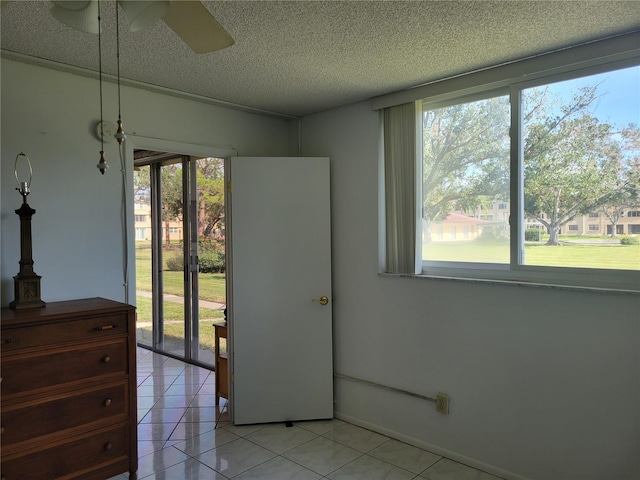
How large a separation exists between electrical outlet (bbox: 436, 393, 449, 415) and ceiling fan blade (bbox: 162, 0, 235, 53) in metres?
2.37

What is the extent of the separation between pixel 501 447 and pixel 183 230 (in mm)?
3674

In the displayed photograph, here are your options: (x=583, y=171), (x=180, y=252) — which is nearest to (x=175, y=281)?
(x=180, y=252)

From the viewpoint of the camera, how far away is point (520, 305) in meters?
2.47

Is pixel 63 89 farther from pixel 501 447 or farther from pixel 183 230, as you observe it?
pixel 501 447

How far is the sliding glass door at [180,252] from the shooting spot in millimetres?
4684

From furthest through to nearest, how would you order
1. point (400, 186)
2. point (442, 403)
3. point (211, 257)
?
point (211, 257), point (400, 186), point (442, 403)

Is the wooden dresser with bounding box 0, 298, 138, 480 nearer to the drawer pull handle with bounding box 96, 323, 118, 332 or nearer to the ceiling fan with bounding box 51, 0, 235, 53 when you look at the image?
the drawer pull handle with bounding box 96, 323, 118, 332

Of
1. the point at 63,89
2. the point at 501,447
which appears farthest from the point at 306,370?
the point at 63,89

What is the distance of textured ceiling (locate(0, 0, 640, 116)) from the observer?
186 cm

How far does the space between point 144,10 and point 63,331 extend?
1610mm

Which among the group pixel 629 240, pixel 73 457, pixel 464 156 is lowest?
pixel 73 457

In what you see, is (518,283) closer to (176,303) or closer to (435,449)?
(435,449)

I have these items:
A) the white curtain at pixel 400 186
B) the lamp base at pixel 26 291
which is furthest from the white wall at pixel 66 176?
the white curtain at pixel 400 186

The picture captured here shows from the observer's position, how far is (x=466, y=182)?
2799 mm
